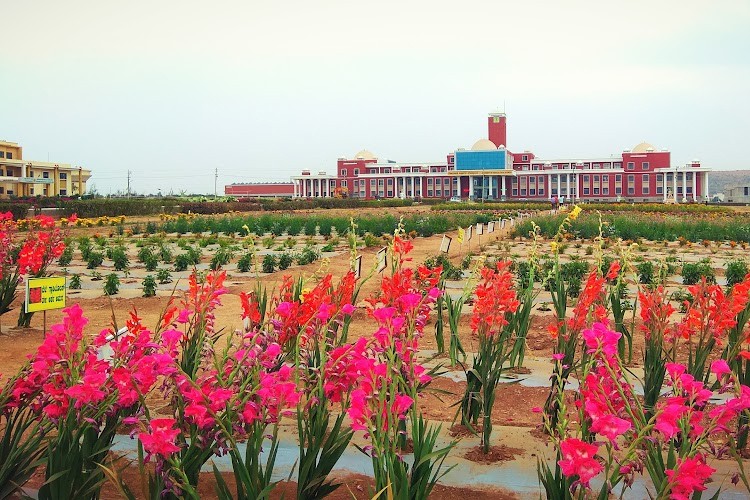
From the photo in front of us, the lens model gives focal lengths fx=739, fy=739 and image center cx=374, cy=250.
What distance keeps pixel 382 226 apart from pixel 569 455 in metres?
22.7

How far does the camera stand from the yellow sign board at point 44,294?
238 inches

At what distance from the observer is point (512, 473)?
3961mm

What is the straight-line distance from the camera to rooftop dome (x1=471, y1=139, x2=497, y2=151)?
90756mm

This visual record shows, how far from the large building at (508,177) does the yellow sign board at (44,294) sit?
78.8 metres

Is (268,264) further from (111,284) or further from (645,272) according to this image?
(645,272)

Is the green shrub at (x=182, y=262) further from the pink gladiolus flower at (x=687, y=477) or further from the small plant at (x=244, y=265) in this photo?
the pink gladiolus flower at (x=687, y=477)

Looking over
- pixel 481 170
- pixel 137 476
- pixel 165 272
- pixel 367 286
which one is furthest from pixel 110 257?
pixel 481 170

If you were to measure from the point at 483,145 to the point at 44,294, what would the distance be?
8772 cm

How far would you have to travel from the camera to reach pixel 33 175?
2790 inches

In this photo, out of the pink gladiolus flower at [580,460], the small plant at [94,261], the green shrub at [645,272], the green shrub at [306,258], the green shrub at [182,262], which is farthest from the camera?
the green shrub at [306,258]

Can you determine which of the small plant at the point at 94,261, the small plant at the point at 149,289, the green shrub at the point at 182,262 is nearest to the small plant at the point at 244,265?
the green shrub at the point at 182,262

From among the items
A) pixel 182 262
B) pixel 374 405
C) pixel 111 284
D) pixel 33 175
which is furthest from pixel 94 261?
pixel 33 175

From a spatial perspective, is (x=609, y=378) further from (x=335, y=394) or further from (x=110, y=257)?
(x=110, y=257)

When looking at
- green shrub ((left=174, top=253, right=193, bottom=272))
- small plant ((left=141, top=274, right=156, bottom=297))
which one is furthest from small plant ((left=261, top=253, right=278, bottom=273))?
small plant ((left=141, top=274, right=156, bottom=297))
